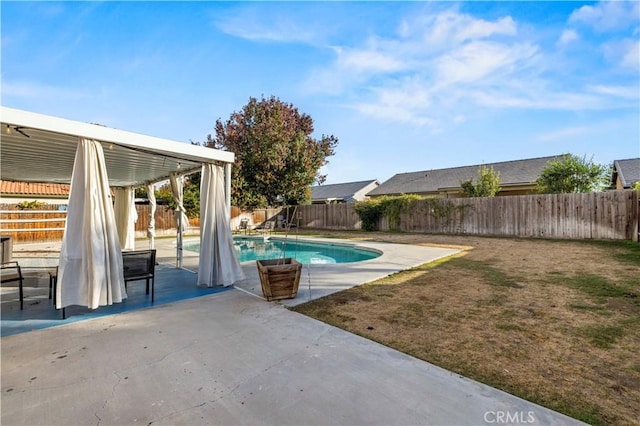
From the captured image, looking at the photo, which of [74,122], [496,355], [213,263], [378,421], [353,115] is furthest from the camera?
[353,115]

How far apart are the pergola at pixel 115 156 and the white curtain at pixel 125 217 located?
1.63 m

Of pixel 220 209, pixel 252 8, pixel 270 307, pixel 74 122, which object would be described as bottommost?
pixel 270 307

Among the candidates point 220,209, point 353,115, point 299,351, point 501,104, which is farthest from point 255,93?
point 299,351

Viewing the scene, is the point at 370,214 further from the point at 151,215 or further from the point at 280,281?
the point at 280,281

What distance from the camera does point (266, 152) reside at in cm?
1661

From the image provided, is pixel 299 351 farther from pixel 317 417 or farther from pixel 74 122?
pixel 74 122

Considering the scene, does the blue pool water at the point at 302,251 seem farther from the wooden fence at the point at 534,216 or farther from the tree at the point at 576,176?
the tree at the point at 576,176

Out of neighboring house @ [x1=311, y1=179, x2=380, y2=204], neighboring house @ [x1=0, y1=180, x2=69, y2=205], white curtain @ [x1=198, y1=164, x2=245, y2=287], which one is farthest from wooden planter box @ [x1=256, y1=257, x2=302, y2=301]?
neighboring house @ [x1=311, y1=179, x2=380, y2=204]

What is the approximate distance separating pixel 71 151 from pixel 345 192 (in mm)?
23617

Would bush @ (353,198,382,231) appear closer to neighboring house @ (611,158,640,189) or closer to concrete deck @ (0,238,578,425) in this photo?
neighboring house @ (611,158,640,189)

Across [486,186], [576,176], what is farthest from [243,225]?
[576,176]

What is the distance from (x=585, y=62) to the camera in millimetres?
8680

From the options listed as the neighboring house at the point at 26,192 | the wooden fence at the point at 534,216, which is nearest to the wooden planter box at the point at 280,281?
the wooden fence at the point at 534,216

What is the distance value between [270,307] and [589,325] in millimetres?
3571
